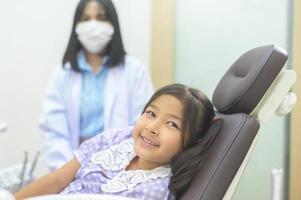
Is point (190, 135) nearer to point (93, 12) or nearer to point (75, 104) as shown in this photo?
point (75, 104)

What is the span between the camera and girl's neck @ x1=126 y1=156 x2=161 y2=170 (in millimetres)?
1237

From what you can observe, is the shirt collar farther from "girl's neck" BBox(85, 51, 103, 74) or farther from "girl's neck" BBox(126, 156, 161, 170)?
"girl's neck" BBox(126, 156, 161, 170)

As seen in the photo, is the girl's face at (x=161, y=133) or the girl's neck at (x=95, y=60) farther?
the girl's neck at (x=95, y=60)

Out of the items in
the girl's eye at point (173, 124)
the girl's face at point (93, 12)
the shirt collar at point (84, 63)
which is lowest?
the shirt collar at point (84, 63)

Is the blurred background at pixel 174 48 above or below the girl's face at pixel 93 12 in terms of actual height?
below

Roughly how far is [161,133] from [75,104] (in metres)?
1.01

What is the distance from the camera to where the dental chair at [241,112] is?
3.59 feet

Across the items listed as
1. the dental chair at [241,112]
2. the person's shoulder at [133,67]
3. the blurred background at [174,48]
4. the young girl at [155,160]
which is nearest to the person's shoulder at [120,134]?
the young girl at [155,160]

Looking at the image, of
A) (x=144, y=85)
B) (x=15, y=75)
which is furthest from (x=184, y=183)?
(x=15, y=75)

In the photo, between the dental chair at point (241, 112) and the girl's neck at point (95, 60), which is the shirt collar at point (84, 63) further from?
the dental chair at point (241, 112)

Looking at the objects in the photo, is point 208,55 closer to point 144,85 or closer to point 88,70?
point 144,85

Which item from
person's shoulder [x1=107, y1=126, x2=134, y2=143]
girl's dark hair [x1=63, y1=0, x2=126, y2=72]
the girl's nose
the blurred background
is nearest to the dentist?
girl's dark hair [x1=63, y1=0, x2=126, y2=72]

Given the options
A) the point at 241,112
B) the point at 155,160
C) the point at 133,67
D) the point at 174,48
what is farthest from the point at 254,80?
the point at 174,48

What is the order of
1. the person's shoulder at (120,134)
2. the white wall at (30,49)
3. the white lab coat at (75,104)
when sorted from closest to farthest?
the person's shoulder at (120,134), the white lab coat at (75,104), the white wall at (30,49)
